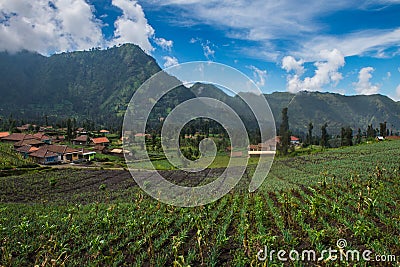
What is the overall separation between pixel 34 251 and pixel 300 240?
24.3 feet

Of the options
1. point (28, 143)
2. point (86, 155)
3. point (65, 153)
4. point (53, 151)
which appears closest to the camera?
point (53, 151)

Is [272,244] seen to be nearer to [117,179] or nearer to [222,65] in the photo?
[222,65]

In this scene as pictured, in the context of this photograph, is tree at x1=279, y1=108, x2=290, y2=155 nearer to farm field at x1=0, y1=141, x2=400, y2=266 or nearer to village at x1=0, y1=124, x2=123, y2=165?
village at x1=0, y1=124, x2=123, y2=165

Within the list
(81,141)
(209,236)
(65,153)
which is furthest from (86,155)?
(209,236)

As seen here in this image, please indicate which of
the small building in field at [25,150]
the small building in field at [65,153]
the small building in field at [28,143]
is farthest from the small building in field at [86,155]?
the small building in field at [28,143]

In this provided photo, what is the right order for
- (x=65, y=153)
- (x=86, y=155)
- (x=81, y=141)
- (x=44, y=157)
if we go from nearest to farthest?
1. (x=44, y=157)
2. (x=65, y=153)
3. (x=86, y=155)
4. (x=81, y=141)

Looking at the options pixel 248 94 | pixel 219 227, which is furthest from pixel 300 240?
pixel 248 94

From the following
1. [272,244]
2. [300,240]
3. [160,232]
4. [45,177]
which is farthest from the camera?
[45,177]

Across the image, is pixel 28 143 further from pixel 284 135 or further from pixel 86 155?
pixel 284 135

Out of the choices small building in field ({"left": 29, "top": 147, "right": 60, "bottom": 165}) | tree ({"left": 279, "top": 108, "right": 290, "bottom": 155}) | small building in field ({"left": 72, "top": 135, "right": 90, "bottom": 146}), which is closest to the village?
small building in field ({"left": 29, "top": 147, "right": 60, "bottom": 165})

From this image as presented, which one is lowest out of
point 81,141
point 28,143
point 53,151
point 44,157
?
point 44,157

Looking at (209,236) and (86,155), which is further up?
(209,236)

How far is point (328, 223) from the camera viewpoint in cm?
822

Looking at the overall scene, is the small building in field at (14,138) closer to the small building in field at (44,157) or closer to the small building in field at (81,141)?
the small building in field at (44,157)
